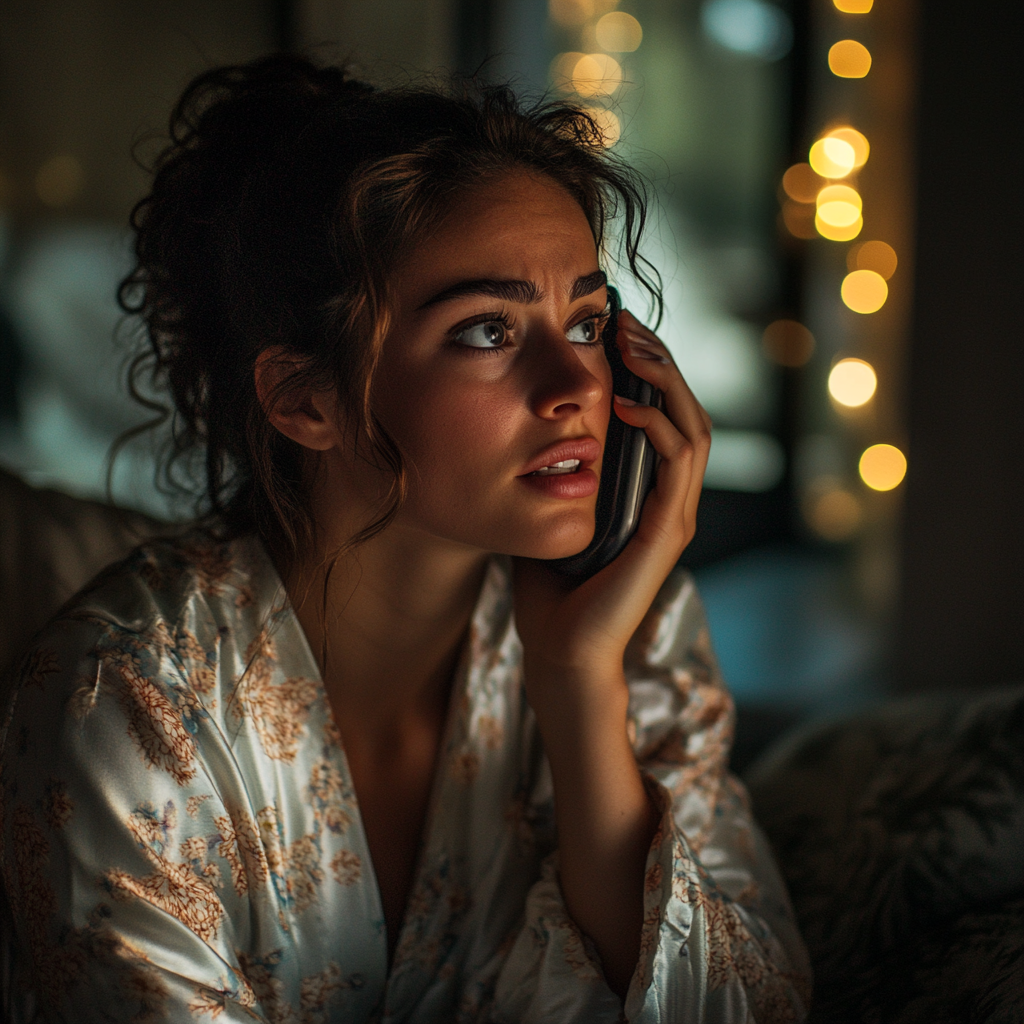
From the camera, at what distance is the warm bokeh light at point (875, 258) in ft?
10.5

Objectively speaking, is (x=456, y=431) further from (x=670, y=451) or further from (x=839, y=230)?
(x=839, y=230)

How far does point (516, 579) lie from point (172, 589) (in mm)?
373

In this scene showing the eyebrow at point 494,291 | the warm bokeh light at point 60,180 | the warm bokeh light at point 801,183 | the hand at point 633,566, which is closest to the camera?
the eyebrow at point 494,291

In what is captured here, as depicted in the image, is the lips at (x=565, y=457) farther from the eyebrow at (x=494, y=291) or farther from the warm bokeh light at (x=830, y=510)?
the warm bokeh light at (x=830, y=510)

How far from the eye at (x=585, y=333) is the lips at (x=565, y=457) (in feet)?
0.39

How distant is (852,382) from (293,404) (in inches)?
110

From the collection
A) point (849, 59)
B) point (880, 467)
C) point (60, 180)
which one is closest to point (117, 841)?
point (60, 180)

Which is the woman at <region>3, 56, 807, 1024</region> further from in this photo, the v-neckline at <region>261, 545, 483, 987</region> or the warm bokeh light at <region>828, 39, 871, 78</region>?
the warm bokeh light at <region>828, 39, 871, 78</region>

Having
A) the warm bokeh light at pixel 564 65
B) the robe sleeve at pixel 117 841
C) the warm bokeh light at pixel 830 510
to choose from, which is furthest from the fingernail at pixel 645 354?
the warm bokeh light at pixel 830 510

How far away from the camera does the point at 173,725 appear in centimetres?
85

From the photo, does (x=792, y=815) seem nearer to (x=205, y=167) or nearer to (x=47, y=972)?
(x=47, y=972)

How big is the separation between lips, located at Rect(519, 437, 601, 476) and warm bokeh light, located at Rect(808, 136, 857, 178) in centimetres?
284

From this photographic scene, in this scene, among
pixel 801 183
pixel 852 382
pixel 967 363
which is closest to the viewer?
pixel 967 363

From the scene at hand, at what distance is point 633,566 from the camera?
3.24 ft
